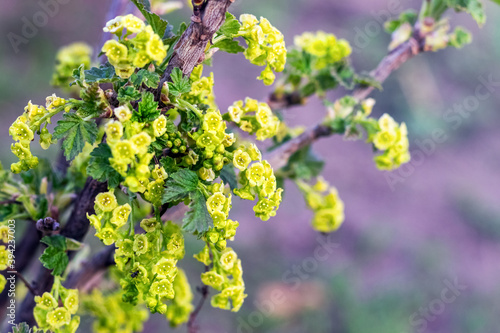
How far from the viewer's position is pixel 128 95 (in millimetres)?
667

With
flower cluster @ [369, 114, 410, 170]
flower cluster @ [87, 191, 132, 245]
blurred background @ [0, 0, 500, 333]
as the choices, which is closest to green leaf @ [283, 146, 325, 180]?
flower cluster @ [369, 114, 410, 170]

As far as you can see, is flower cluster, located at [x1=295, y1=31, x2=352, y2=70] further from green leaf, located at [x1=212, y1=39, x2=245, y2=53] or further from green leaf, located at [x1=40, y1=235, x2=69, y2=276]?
green leaf, located at [x1=40, y1=235, x2=69, y2=276]

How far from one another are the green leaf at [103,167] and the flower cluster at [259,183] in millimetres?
181

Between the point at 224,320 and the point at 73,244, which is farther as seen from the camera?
the point at 224,320

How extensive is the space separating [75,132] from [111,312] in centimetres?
62

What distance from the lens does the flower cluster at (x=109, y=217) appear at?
0.68 m

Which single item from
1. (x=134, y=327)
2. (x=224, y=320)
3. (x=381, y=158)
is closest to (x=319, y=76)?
(x=381, y=158)

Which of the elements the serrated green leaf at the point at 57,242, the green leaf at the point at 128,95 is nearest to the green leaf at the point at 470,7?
the green leaf at the point at 128,95

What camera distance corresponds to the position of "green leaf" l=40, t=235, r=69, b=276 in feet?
2.65

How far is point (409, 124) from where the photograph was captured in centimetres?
448

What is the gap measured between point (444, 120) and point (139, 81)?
4.45m

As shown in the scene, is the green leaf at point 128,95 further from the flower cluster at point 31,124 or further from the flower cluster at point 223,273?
the flower cluster at point 223,273

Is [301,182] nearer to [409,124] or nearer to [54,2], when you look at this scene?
[409,124]

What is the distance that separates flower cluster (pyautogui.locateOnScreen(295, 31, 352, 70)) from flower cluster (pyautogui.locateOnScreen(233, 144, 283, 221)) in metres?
0.48
